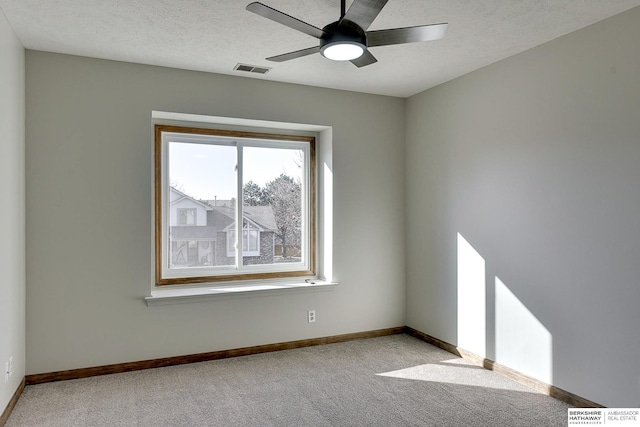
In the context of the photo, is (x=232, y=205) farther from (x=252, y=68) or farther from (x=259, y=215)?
(x=252, y=68)

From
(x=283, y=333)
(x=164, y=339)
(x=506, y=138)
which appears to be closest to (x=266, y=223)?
(x=283, y=333)

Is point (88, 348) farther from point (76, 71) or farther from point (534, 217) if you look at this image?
point (534, 217)

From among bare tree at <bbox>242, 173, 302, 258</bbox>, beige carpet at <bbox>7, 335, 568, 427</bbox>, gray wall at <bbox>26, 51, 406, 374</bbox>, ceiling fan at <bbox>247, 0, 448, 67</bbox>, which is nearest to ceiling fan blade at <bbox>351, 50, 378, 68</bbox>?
ceiling fan at <bbox>247, 0, 448, 67</bbox>

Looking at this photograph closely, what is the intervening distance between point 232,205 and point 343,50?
2384mm

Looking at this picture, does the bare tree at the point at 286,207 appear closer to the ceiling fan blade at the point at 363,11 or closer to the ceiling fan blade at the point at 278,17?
the ceiling fan blade at the point at 278,17

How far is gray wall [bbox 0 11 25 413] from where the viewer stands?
9.00ft

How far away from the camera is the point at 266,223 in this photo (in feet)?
15.0

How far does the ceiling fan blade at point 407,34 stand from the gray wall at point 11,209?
230cm

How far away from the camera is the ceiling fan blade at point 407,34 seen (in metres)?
2.23

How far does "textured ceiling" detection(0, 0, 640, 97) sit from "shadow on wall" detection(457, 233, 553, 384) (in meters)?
1.70

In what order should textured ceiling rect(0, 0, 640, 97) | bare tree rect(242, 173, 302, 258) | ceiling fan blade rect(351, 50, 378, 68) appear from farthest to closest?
bare tree rect(242, 173, 302, 258) < textured ceiling rect(0, 0, 640, 97) < ceiling fan blade rect(351, 50, 378, 68)

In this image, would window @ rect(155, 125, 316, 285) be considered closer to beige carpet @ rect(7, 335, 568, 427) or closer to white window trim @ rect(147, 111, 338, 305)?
white window trim @ rect(147, 111, 338, 305)

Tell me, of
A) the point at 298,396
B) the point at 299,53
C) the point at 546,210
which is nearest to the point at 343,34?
the point at 299,53

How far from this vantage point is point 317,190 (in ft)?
15.5
